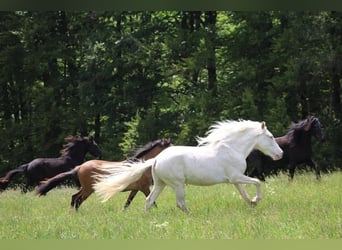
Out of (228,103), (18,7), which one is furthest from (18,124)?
(18,7)

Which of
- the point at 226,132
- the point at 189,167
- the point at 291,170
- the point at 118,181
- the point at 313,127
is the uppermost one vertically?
the point at 226,132

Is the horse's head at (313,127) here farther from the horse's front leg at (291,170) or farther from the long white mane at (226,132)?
the long white mane at (226,132)

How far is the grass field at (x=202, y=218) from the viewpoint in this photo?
182 inches

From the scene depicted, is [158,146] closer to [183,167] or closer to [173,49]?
[183,167]

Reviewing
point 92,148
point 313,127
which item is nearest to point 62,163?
point 92,148

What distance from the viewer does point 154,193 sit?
23.5 feet

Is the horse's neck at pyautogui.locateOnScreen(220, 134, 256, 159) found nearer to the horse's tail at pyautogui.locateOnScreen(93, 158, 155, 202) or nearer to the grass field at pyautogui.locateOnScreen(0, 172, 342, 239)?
the grass field at pyautogui.locateOnScreen(0, 172, 342, 239)

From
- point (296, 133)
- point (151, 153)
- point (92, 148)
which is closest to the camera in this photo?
point (151, 153)

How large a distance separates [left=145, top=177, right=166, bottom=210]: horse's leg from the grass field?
0.13 m

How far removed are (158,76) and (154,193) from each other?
14.4 meters

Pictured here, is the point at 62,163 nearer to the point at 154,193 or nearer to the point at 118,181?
the point at 118,181

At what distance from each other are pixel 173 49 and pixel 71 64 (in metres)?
4.81

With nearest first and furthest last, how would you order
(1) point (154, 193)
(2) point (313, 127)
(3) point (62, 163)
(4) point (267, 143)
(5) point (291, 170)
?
(1) point (154, 193) → (4) point (267, 143) → (5) point (291, 170) → (2) point (313, 127) → (3) point (62, 163)

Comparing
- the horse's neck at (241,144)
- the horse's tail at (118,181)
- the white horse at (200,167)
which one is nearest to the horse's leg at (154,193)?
the white horse at (200,167)
